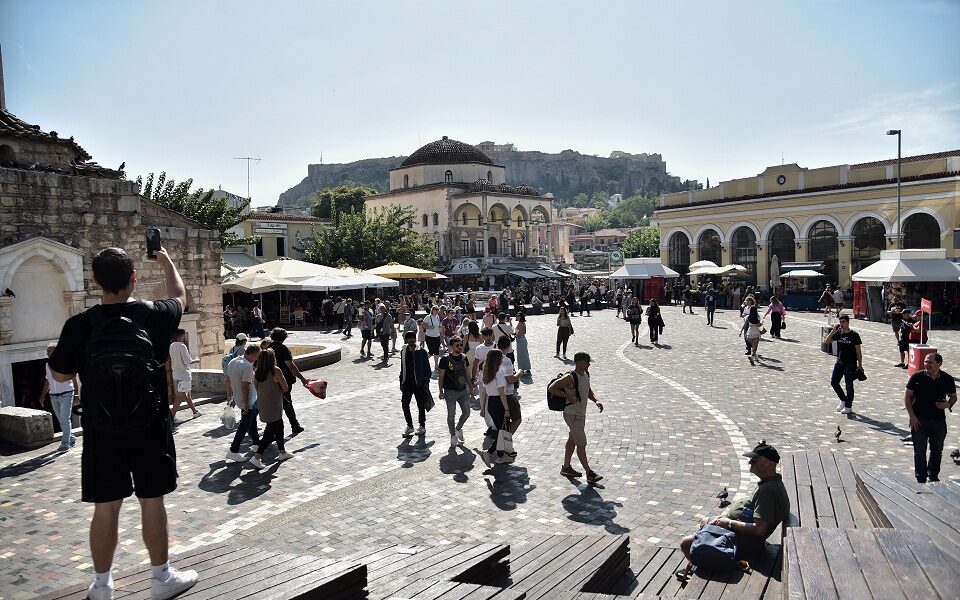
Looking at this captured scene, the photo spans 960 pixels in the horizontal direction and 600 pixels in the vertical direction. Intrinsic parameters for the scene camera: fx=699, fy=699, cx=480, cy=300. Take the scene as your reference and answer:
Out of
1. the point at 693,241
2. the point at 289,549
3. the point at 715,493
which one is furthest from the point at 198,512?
the point at 693,241

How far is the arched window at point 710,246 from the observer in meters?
44.5

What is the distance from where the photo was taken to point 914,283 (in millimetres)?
25828

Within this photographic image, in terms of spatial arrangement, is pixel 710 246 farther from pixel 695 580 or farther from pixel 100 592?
pixel 100 592

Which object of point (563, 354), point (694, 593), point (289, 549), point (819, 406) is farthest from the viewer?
point (563, 354)

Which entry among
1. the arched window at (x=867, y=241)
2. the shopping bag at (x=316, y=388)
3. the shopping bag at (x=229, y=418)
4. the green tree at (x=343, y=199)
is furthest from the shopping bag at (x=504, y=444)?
the green tree at (x=343, y=199)

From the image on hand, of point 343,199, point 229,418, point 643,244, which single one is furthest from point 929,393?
point 643,244

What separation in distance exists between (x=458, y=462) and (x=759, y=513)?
4231 mm

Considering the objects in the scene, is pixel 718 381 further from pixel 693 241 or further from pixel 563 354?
pixel 693 241

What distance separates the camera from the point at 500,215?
60250 mm

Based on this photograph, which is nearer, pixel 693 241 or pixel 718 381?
pixel 718 381

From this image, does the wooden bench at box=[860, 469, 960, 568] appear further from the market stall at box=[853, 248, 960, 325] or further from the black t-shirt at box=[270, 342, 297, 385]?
the market stall at box=[853, 248, 960, 325]

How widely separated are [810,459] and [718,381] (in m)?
7.62

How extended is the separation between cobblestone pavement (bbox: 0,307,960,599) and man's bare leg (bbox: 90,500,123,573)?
2309mm

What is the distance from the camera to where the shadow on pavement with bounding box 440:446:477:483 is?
26.6ft
